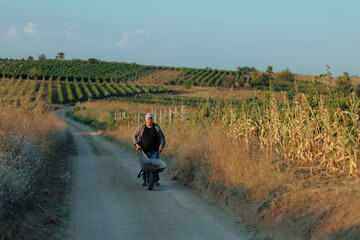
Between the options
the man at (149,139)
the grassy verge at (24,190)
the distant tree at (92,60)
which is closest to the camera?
the grassy verge at (24,190)

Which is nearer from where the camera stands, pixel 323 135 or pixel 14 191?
pixel 14 191

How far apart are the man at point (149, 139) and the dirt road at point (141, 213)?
1039mm

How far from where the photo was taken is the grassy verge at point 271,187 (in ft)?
22.1

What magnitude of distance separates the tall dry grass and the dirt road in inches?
42.4

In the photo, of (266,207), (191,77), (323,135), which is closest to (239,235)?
(266,207)

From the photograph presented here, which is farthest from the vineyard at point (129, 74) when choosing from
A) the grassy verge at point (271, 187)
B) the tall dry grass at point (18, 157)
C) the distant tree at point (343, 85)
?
the grassy verge at point (271, 187)

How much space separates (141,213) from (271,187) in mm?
2725

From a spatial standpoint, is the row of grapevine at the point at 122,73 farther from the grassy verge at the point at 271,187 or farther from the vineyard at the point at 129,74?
the grassy verge at the point at 271,187

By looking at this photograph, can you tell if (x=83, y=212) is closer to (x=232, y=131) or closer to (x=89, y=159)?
(x=232, y=131)

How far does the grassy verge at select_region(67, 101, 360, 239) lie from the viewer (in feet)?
22.1

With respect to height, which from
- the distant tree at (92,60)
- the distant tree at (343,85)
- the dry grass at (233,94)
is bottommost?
the dry grass at (233,94)

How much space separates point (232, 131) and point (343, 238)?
24.7ft

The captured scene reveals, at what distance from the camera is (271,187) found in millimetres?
8727

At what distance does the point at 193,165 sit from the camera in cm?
1345
